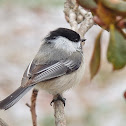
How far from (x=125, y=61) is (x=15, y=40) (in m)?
5.04

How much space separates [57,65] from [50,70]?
0.07m

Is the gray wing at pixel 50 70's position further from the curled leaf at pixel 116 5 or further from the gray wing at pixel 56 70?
the curled leaf at pixel 116 5

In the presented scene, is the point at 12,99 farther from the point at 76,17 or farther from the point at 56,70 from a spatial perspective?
the point at 76,17

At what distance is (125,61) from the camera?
1.81 feet

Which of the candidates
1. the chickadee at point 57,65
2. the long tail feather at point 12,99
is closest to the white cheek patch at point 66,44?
the chickadee at point 57,65

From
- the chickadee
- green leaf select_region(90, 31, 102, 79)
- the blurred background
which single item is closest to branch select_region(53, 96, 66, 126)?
the chickadee

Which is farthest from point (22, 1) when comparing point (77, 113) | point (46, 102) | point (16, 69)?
point (77, 113)

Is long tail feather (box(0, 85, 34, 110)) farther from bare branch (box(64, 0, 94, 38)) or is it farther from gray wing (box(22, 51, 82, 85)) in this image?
bare branch (box(64, 0, 94, 38))

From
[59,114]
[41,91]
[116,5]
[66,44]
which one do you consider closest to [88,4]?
[116,5]

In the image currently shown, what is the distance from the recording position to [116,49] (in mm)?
542

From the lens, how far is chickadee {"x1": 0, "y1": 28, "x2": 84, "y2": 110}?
2197 millimetres

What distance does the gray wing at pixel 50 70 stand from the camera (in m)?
2.18

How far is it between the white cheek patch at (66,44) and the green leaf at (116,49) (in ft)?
5.87

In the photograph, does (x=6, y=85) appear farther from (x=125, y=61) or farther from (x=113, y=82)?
(x=125, y=61)
